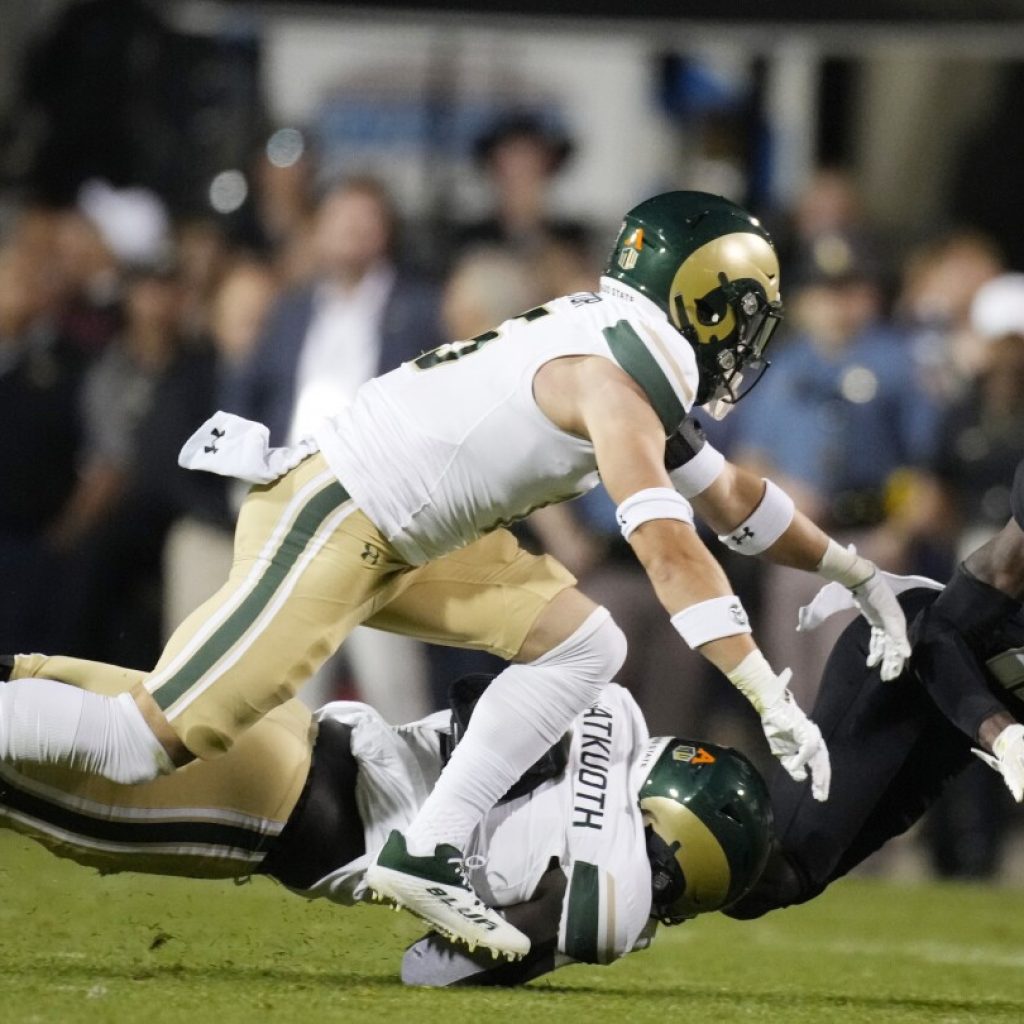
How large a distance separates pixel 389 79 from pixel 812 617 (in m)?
5.12

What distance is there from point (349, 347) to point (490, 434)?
315cm

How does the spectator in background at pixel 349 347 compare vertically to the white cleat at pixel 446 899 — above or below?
above

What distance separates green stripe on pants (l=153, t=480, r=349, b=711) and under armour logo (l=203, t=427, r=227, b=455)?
28 cm

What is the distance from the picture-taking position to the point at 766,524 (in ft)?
16.1

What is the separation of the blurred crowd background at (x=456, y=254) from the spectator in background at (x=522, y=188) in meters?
0.02

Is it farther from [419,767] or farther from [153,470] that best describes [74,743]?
[153,470]

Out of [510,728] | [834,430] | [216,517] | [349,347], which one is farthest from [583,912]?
[834,430]

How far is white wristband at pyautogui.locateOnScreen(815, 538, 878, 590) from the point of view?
483cm

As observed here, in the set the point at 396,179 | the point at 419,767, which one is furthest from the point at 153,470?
the point at 419,767

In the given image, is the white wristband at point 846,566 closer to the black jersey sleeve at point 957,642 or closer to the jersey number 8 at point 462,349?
the black jersey sleeve at point 957,642

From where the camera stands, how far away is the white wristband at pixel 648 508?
13.8 feet

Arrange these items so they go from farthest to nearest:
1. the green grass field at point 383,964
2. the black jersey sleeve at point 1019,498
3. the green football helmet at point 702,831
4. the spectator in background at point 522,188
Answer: the spectator in background at point 522,188 → the black jersey sleeve at point 1019,498 → the green football helmet at point 702,831 → the green grass field at point 383,964

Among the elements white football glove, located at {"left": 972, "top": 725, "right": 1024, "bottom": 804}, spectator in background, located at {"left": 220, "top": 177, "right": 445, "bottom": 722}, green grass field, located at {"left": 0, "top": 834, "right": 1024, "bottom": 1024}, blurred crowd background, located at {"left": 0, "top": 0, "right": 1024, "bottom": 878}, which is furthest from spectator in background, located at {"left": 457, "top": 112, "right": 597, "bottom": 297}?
white football glove, located at {"left": 972, "top": 725, "right": 1024, "bottom": 804}

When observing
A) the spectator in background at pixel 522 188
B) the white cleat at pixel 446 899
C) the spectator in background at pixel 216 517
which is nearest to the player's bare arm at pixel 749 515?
the white cleat at pixel 446 899
